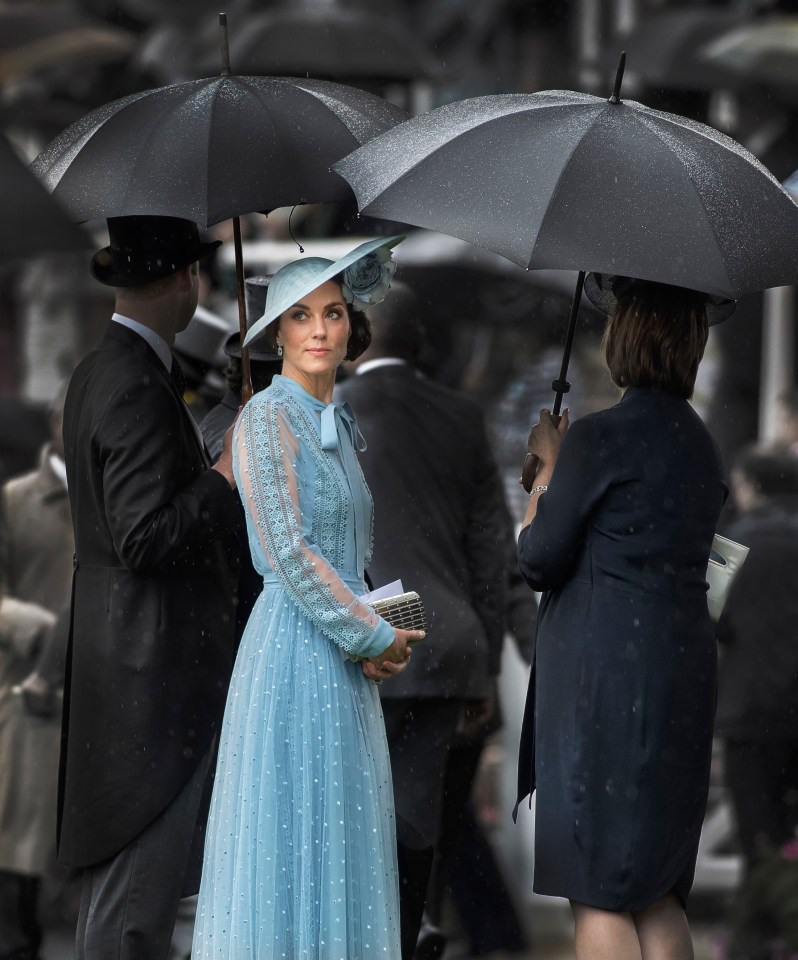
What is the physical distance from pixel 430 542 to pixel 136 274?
1751mm

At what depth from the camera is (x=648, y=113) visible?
417cm

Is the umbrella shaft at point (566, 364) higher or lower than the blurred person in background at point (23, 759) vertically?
higher

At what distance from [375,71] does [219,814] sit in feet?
22.2

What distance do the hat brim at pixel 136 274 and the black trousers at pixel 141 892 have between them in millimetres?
1254

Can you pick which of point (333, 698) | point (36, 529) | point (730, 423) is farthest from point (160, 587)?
point (730, 423)

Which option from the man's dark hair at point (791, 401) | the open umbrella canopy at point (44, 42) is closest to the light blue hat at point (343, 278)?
the man's dark hair at point (791, 401)

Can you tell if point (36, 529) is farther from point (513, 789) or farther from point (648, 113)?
point (648, 113)

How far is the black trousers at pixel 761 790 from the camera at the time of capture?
6.83 meters

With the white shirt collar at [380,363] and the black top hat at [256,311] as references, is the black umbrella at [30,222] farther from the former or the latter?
the white shirt collar at [380,363]

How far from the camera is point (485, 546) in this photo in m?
5.84

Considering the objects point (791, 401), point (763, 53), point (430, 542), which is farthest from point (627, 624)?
point (763, 53)

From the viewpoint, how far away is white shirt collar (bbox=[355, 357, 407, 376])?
5793mm

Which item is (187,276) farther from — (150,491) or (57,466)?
(57,466)

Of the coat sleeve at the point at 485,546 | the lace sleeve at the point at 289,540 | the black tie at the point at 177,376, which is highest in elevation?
the black tie at the point at 177,376
